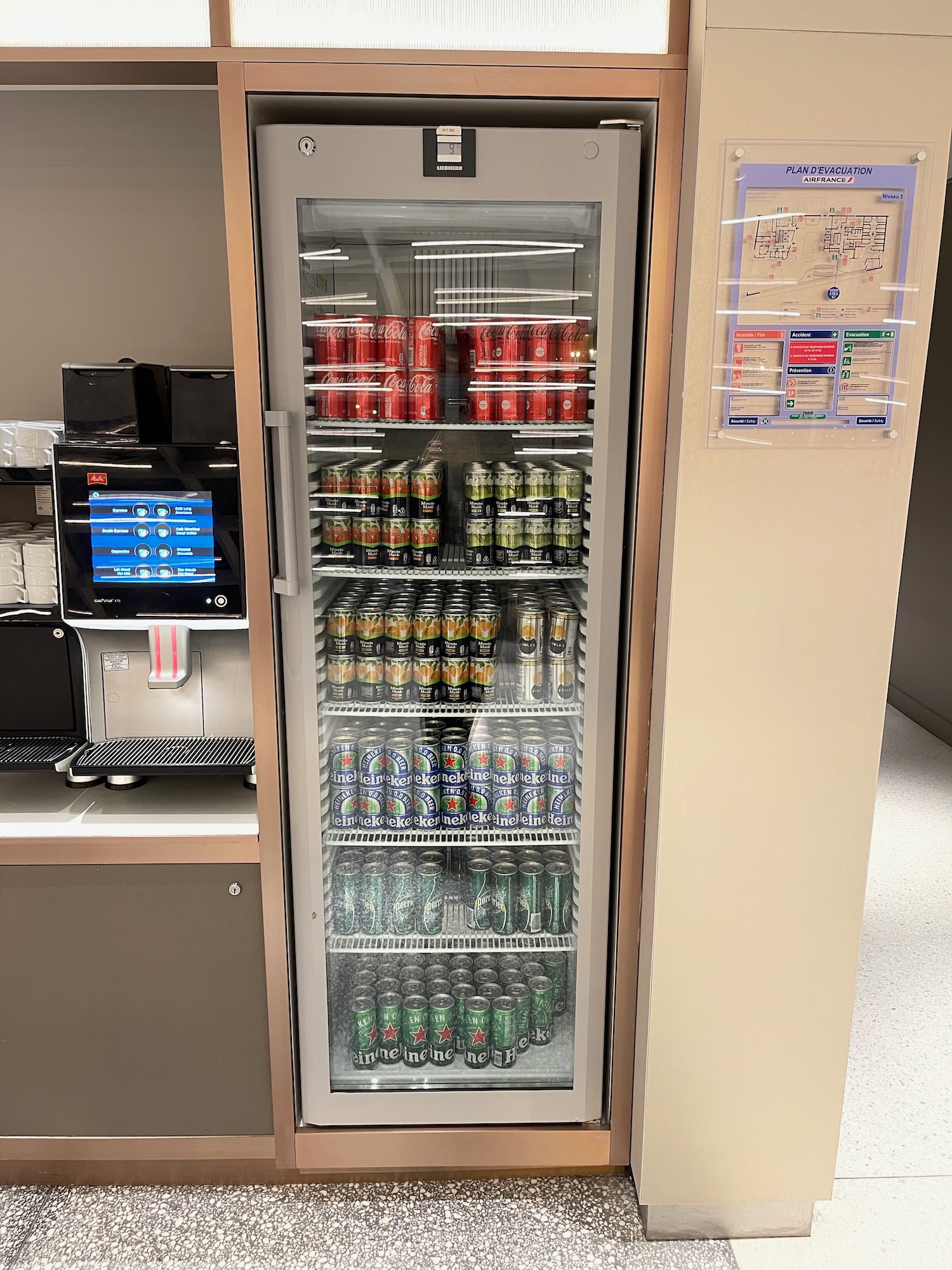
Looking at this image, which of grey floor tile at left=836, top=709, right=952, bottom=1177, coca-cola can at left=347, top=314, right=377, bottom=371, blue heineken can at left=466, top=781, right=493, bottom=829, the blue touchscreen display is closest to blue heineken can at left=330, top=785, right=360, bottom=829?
blue heineken can at left=466, top=781, right=493, bottom=829

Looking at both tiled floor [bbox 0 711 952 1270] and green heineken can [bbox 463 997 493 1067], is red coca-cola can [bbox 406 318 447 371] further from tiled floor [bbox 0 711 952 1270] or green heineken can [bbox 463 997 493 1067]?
tiled floor [bbox 0 711 952 1270]

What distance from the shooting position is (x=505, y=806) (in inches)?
82.9

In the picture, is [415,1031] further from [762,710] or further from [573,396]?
[573,396]

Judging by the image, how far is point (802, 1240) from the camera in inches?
79.0

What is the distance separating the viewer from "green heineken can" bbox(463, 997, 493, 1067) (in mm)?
2115

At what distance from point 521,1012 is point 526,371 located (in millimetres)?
1504

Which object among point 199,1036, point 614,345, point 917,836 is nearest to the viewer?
point 614,345

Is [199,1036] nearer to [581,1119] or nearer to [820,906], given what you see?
[581,1119]

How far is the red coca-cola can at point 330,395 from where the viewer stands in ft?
6.10

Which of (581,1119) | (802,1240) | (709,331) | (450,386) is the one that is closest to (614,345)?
(709,331)

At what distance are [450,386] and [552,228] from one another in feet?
1.25

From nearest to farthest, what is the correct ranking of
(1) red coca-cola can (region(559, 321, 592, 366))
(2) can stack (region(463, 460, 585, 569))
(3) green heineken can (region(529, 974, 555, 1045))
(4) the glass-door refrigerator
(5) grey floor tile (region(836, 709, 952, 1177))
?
1. (4) the glass-door refrigerator
2. (1) red coca-cola can (region(559, 321, 592, 366))
3. (2) can stack (region(463, 460, 585, 569))
4. (3) green heineken can (region(529, 974, 555, 1045))
5. (5) grey floor tile (region(836, 709, 952, 1177))

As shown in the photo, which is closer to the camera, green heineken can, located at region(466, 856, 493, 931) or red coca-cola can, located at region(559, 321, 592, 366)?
red coca-cola can, located at region(559, 321, 592, 366)

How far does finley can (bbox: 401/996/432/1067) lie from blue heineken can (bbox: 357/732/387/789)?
54cm
